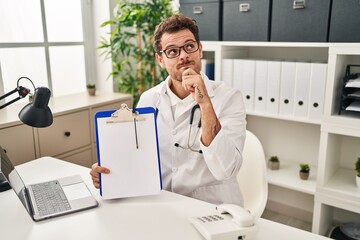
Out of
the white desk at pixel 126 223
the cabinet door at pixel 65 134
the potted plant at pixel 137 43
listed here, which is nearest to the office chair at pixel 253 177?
the white desk at pixel 126 223

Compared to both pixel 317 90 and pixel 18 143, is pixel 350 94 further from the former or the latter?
pixel 18 143

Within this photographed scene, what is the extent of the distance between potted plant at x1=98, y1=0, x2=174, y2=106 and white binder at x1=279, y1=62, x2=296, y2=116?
1043 mm

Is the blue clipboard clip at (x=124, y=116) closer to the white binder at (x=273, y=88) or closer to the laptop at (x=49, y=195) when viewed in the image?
the laptop at (x=49, y=195)

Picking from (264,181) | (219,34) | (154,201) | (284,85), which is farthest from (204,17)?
(154,201)

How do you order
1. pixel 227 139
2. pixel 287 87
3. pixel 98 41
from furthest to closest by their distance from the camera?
pixel 98 41 < pixel 287 87 < pixel 227 139

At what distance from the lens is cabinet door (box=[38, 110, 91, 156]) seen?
2168 millimetres

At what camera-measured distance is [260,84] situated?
2.30 meters

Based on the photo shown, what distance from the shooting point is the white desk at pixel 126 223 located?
107cm

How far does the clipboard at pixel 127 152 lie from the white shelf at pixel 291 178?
1.30 m

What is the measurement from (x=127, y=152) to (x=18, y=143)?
105 centimetres

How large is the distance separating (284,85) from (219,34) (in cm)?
58

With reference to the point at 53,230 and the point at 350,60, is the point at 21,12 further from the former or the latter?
the point at 350,60

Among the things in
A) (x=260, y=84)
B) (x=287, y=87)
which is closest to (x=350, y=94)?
(x=287, y=87)

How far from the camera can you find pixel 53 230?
1106mm
